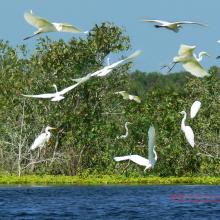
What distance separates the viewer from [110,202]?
27.4 meters

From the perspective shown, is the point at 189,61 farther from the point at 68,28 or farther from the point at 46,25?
the point at 46,25

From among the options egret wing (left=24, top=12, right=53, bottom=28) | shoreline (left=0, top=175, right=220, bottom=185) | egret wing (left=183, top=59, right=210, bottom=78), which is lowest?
shoreline (left=0, top=175, right=220, bottom=185)

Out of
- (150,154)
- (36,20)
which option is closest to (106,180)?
(150,154)

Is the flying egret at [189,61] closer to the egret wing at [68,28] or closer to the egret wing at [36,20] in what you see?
the egret wing at [68,28]

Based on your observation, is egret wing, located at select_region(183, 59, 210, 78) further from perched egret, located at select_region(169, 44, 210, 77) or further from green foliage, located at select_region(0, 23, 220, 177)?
green foliage, located at select_region(0, 23, 220, 177)

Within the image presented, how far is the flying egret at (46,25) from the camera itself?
14.1 metres

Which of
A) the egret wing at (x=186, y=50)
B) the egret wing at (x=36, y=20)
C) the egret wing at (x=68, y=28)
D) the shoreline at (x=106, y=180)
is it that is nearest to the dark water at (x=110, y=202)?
the shoreline at (x=106, y=180)

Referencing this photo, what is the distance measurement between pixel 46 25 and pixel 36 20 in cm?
24

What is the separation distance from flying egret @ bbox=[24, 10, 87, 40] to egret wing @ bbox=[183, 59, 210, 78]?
6.70 feet

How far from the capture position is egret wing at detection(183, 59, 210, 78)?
15.0 m

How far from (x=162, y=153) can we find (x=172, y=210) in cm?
1317

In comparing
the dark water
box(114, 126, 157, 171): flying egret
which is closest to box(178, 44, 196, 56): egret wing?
box(114, 126, 157, 171): flying egret

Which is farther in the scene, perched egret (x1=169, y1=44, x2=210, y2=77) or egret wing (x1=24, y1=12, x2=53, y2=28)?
perched egret (x1=169, y1=44, x2=210, y2=77)

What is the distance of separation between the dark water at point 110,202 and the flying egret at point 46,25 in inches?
343
